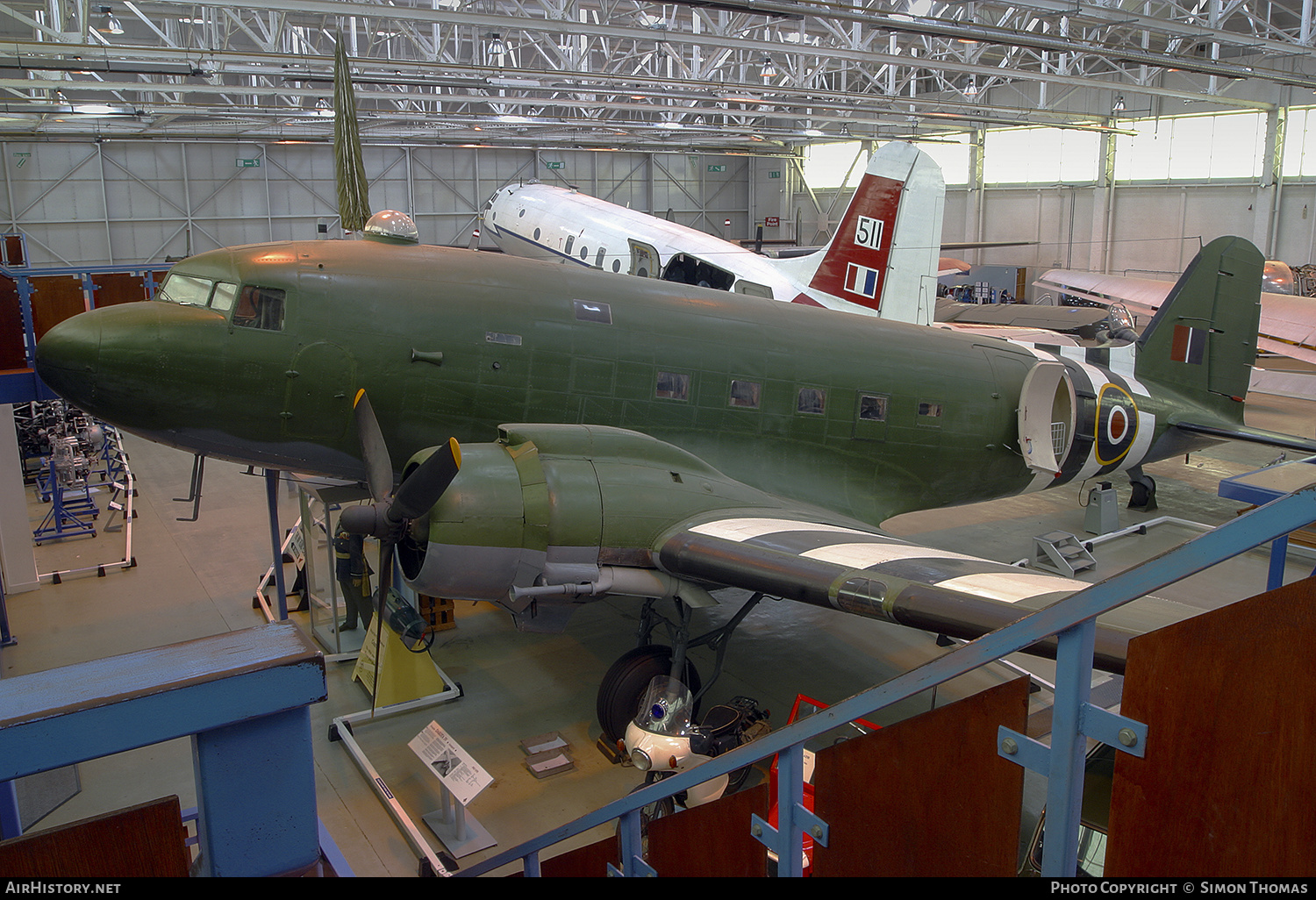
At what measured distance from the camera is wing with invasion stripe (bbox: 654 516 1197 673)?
18.9 ft

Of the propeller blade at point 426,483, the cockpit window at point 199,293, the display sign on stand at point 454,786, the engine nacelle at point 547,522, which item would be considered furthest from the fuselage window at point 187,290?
the display sign on stand at point 454,786

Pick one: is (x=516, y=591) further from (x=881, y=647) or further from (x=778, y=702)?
(x=881, y=647)

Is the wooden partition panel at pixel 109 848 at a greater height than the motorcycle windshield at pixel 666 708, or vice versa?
the wooden partition panel at pixel 109 848

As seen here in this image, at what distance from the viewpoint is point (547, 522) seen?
724 centimetres

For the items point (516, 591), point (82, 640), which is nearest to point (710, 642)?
point (516, 591)

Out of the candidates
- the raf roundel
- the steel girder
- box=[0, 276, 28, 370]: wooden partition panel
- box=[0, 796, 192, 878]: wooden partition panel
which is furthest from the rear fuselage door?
box=[0, 796, 192, 878]: wooden partition panel

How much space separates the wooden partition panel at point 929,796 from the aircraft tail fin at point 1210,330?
12877mm

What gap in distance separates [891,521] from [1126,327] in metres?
17.6

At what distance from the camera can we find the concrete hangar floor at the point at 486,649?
763 cm

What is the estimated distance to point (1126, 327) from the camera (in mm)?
27734

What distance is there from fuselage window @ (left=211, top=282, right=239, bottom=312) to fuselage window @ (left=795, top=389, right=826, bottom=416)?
6.08 metres

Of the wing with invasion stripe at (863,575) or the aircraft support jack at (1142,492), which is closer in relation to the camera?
the wing with invasion stripe at (863,575)

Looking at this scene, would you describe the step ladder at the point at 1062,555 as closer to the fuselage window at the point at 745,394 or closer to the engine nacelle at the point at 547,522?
the fuselage window at the point at 745,394

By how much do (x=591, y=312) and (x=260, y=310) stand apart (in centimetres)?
333
